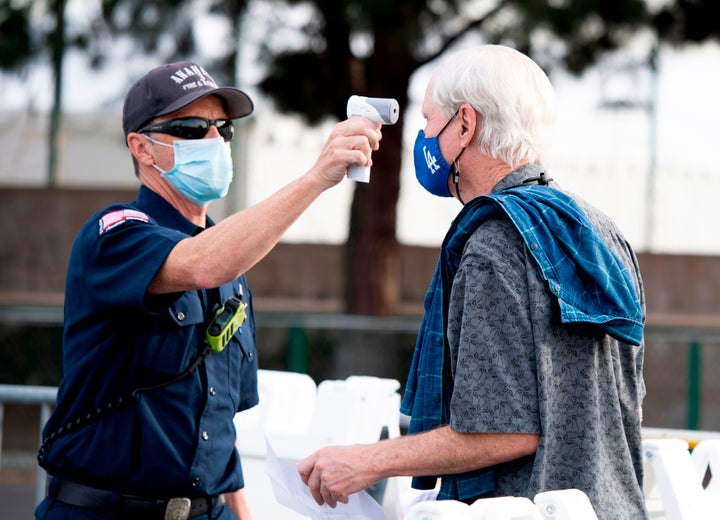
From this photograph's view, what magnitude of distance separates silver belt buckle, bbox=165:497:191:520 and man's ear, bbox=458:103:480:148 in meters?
1.11

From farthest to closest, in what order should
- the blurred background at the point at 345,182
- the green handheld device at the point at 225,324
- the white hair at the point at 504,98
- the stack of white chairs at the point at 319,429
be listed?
the blurred background at the point at 345,182 < the stack of white chairs at the point at 319,429 < the green handheld device at the point at 225,324 < the white hair at the point at 504,98

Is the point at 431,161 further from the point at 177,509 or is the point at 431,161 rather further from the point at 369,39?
the point at 369,39

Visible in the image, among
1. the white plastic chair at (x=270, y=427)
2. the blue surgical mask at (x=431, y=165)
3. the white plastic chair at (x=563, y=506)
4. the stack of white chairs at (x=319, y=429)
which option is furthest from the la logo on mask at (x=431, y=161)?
the white plastic chair at (x=270, y=427)

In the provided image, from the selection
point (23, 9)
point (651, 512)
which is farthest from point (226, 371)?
point (23, 9)

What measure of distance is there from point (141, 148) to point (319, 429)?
1.40 metres

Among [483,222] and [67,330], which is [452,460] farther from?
[67,330]

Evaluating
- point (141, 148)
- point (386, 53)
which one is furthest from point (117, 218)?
point (386, 53)

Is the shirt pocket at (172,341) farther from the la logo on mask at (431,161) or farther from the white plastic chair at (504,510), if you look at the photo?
the white plastic chair at (504,510)

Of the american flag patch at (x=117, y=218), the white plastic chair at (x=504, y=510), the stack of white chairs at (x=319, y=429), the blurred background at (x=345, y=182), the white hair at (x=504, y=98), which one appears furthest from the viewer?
the blurred background at (x=345, y=182)

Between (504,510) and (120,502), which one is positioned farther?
(120,502)

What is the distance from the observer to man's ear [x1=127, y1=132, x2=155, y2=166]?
2.90 meters

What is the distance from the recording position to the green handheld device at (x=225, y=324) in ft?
8.83

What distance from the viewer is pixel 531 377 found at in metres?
2.15

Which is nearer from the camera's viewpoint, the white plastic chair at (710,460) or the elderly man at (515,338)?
the elderly man at (515,338)
